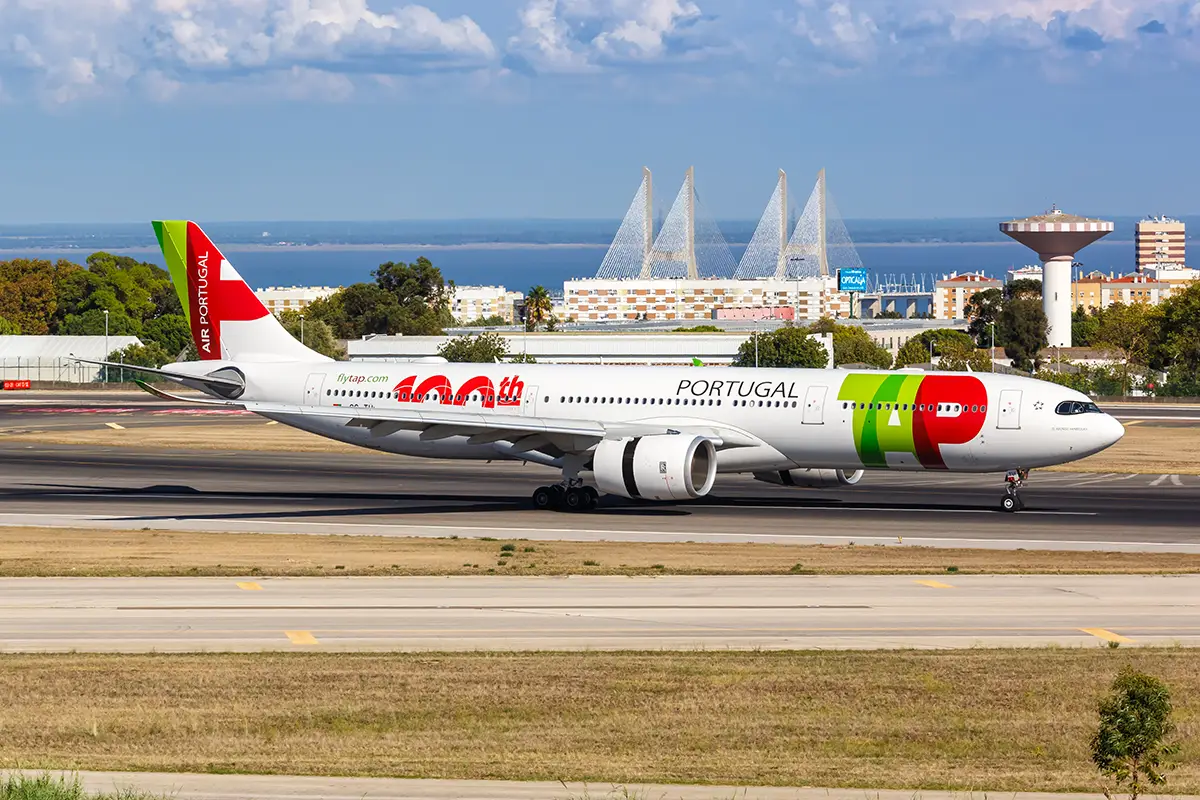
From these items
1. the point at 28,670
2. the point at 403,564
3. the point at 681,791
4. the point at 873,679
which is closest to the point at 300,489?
the point at 403,564

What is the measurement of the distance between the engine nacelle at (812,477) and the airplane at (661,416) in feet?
0.14

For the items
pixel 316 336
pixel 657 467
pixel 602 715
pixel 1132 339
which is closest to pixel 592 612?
pixel 602 715

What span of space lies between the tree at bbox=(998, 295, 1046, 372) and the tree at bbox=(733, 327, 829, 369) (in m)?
37.1

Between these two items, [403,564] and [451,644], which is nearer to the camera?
[451,644]

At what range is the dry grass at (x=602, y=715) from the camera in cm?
1853

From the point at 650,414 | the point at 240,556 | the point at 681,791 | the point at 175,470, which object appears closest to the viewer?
the point at 681,791

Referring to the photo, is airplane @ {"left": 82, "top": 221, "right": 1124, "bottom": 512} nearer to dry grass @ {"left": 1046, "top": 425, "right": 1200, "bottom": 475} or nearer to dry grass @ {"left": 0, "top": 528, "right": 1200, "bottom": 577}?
dry grass @ {"left": 0, "top": 528, "right": 1200, "bottom": 577}

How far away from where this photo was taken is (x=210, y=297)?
2156 inches

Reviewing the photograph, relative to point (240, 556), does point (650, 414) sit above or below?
above

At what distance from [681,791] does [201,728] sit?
6.71 m

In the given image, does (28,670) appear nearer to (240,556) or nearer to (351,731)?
(351,731)

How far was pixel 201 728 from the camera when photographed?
67.2 feet

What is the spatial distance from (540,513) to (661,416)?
4.66 metres

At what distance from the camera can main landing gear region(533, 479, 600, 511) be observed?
49375 mm
